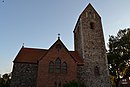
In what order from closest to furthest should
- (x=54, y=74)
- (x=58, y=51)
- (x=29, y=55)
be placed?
(x=54, y=74), (x=58, y=51), (x=29, y=55)

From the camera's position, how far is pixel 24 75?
2603cm

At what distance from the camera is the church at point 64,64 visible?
84.2ft

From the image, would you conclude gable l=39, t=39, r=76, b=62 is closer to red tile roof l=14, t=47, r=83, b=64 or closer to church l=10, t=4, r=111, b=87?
church l=10, t=4, r=111, b=87

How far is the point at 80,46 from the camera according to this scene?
3186 cm

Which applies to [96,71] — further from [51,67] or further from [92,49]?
[51,67]

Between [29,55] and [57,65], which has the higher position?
[29,55]

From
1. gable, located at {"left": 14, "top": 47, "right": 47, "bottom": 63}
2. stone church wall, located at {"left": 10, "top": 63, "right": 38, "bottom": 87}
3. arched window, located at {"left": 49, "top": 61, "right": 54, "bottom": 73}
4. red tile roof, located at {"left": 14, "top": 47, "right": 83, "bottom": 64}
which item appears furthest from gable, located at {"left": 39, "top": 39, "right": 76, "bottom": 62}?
stone church wall, located at {"left": 10, "top": 63, "right": 38, "bottom": 87}

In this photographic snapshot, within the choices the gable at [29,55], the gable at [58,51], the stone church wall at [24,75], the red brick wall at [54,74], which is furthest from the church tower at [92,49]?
the gable at [29,55]

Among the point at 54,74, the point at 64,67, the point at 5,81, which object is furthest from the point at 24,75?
the point at 5,81

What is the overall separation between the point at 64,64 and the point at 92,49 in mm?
6953

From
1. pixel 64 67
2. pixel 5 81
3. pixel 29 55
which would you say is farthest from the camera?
pixel 5 81

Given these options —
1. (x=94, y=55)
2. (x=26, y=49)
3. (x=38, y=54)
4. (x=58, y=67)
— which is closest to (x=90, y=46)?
(x=94, y=55)

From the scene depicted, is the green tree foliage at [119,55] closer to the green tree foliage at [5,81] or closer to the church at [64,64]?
the church at [64,64]

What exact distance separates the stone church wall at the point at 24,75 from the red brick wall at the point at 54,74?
161cm
